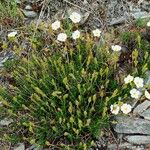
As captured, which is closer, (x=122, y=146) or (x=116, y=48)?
(x=122, y=146)

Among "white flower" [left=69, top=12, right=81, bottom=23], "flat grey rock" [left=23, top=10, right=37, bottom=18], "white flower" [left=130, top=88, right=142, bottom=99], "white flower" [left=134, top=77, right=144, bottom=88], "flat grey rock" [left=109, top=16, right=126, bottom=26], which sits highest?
"white flower" [left=69, top=12, right=81, bottom=23]

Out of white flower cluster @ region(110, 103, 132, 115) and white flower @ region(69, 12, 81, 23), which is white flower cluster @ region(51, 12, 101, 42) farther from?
white flower cluster @ region(110, 103, 132, 115)

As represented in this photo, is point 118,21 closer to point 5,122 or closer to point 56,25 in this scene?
point 56,25

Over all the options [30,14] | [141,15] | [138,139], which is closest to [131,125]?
[138,139]

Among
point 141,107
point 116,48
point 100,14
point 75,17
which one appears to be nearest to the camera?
point 141,107

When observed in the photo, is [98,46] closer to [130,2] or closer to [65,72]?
[65,72]

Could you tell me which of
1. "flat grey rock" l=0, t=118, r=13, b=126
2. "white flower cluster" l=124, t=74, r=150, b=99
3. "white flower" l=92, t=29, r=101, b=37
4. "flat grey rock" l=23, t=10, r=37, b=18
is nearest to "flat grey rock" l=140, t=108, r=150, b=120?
"white flower cluster" l=124, t=74, r=150, b=99
